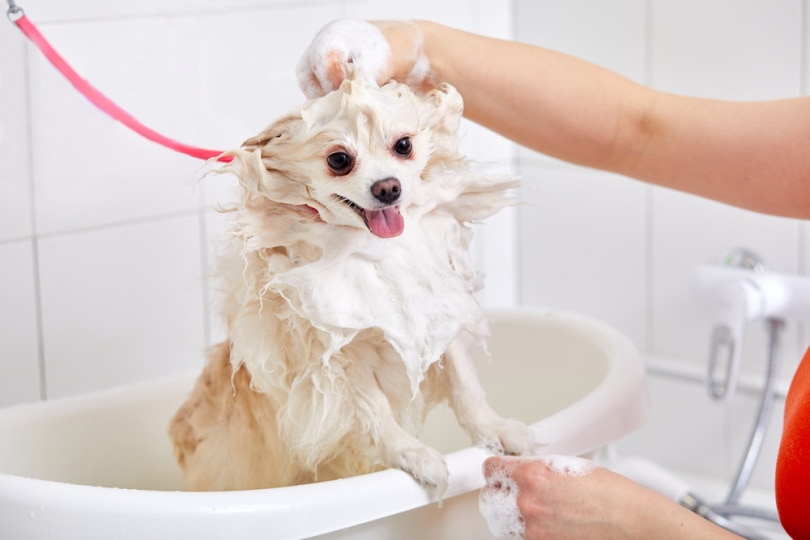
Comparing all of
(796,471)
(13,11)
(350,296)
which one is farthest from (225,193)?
(796,471)

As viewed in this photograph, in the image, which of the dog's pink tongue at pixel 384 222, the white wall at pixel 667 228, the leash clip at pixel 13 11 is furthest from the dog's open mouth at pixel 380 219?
the white wall at pixel 667 228

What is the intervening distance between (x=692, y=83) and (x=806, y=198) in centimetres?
70

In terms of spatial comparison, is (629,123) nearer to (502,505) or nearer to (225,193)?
(502,505)

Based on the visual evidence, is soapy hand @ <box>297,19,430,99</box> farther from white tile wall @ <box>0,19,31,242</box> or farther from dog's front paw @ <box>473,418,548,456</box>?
white tile wall @ <box>0,19,31,242</box>

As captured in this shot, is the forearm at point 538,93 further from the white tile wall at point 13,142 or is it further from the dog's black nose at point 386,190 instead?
the white tile wall at point 13,142

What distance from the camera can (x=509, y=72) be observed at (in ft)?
4.30

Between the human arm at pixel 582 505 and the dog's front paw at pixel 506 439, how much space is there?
5 centimetres

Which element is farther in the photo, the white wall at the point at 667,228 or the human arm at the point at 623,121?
the white wall at the point at 667,228

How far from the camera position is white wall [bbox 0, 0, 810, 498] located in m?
1.54

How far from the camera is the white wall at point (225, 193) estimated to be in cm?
154

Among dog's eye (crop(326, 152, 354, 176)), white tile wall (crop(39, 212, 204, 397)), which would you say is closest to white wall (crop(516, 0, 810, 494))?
white tile wall (crop(39, 212, 204, 397))

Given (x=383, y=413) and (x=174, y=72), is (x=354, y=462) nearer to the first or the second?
(x=383, y=413)

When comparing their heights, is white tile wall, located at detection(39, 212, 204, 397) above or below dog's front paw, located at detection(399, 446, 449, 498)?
above

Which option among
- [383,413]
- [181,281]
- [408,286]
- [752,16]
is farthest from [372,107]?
[752,16]
